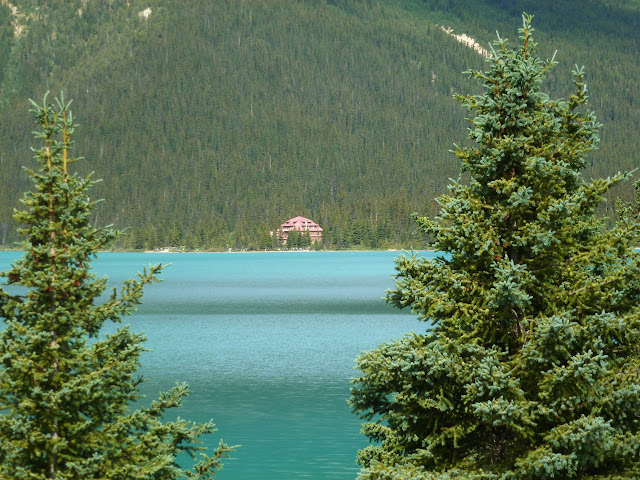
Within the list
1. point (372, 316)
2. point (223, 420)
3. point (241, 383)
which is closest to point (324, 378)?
point (241, 383)

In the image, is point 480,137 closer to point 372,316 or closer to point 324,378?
point 324,378

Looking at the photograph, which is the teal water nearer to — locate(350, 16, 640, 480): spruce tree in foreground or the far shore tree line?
the far shore tree line

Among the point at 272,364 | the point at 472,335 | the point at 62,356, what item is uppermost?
the point at 472,335

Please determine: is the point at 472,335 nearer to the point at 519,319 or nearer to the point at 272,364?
the point at 519,319

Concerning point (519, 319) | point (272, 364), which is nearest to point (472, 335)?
point (519, 319)

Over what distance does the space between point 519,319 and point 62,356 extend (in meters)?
6.22

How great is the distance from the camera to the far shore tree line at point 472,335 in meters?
11.3

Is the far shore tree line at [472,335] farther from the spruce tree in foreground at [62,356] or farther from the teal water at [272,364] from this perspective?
the teal water at [272,364]

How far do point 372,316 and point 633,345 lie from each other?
6044 centimetres

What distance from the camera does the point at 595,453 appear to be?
11.2 meters

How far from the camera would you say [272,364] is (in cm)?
4878

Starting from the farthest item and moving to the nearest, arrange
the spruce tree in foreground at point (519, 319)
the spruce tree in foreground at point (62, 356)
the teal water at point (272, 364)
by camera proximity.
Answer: the teal water at point (272, 364) → the spruce tree in foreground at point (519, 319) → the spruce tree in foreground at point (62, 356)

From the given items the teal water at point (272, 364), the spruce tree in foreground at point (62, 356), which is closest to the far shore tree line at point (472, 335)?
the spruce tree in foreground at point (62, 356)

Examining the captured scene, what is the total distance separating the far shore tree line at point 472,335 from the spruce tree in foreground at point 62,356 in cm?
3
